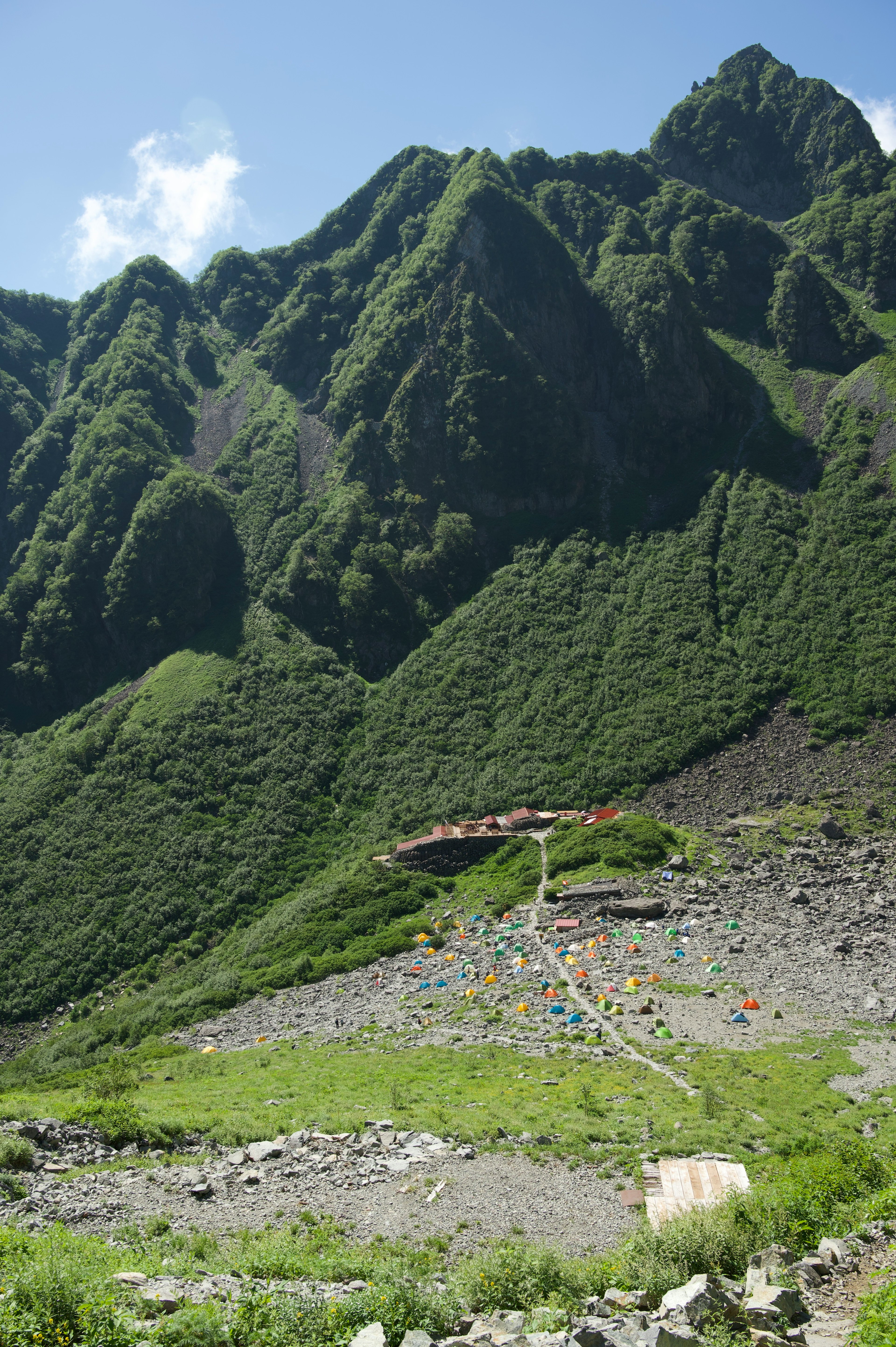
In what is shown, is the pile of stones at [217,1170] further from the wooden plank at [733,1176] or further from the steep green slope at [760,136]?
the steep green slope at [760,136]

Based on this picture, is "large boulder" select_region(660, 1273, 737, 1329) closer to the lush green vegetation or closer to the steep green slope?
the lush green vegetation

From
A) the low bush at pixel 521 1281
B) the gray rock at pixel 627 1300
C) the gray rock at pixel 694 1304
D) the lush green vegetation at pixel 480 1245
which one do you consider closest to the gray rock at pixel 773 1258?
the lush green vegetation at pixel 480 1245

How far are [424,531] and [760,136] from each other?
129136 mm

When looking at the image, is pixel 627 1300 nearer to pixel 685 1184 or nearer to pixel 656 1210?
pixel 656 1210

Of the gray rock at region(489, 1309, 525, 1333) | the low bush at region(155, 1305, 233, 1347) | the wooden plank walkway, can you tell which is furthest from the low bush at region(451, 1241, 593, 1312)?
the low bush at region(155, 1305, 233, 1347)

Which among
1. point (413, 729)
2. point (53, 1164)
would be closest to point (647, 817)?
point (413, 729)

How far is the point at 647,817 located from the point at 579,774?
486 inches

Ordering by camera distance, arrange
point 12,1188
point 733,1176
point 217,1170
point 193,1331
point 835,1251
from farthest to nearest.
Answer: point 217,1170 < point 733,1176 < point 12,1188 < point 835,1251 < point 193,1331

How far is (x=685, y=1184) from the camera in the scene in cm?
1688

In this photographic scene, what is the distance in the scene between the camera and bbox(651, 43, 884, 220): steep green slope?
148750 mm

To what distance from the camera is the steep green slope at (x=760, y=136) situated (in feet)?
488

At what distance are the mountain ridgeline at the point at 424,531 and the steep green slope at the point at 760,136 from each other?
757mm

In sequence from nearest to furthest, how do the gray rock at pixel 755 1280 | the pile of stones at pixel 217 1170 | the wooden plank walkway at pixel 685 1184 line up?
the gray rock at pixel 755 1280 < the wooden plank walkway at pixel 685 1184 < the pile of stones at pixel 217 1170

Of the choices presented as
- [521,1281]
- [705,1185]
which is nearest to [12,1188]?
[521,1281]
